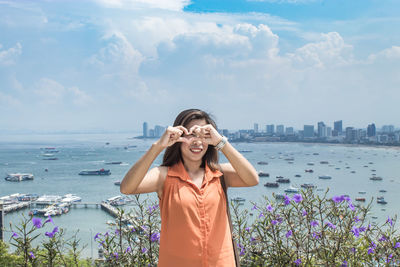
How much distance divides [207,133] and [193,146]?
6 cm

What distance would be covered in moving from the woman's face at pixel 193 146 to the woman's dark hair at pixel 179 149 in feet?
0.05

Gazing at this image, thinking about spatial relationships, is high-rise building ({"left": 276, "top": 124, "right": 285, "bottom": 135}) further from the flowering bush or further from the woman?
the woman

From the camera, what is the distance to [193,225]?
3.21 ft

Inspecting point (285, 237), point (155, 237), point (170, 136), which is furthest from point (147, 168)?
point (285, 237)

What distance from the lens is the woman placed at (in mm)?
983

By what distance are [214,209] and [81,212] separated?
23608mm

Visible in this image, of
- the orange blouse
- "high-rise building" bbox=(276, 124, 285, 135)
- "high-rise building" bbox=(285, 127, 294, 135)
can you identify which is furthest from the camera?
"high-rise building" bbox=(276, 124, 285, 135)

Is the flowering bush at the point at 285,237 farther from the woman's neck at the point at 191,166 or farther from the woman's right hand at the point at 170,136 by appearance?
the woman's right hand at the point at 170,136

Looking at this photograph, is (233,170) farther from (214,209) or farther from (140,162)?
(140,162)

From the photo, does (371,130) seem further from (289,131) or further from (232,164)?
(232,164)

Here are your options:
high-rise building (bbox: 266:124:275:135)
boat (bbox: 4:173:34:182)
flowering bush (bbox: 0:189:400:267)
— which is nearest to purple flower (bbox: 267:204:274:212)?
flowering bush (bbox: 0:189:400:267)

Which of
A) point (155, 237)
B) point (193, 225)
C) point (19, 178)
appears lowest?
point (19, 178)

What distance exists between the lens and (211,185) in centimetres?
105

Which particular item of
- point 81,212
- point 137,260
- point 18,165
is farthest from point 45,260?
point 18,165
